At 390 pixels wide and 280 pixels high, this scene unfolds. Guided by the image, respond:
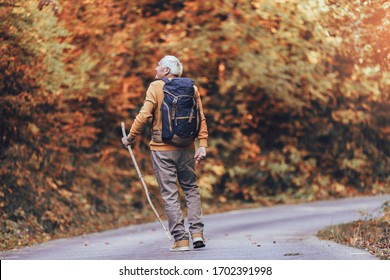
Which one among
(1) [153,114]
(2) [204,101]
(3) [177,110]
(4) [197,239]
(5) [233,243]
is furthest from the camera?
Result: (2) [204,101]

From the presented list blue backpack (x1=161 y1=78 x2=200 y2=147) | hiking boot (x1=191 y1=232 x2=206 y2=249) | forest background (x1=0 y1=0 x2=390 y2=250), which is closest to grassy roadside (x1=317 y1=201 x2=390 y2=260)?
hiking boot (x1=191 y1=232 x2=206 y2=249)

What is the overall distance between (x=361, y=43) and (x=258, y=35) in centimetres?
736

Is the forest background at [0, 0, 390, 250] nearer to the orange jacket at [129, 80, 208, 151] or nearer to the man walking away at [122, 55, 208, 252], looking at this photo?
the man walking away at [122, 55, 208, 252]

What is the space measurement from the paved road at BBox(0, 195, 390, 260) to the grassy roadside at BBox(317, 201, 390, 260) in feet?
0.64

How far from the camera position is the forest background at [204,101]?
15383mm

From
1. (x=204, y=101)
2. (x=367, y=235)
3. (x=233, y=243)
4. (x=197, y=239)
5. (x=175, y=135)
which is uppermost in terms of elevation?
(x=175, y=135)

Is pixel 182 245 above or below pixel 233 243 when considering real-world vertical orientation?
above

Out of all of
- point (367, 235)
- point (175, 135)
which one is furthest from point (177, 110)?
point (367, 235)

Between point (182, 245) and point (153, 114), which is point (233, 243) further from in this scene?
point (153, 114)

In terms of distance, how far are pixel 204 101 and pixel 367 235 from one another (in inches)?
391

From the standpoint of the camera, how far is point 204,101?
22.5m

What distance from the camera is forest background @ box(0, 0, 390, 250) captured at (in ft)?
50.5

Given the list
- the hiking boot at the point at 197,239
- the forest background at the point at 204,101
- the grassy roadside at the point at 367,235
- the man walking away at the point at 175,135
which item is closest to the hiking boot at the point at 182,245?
the man walking away at the point at 175,135
